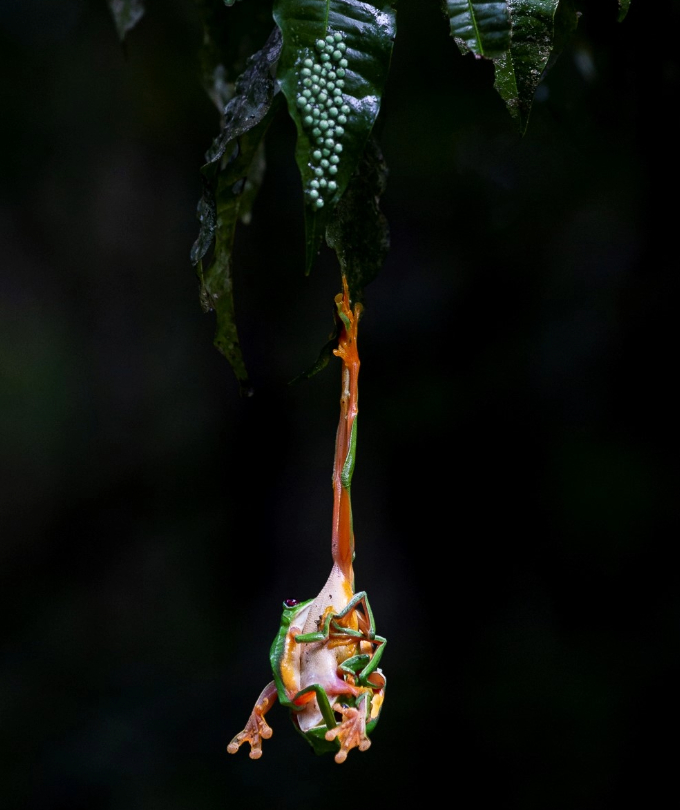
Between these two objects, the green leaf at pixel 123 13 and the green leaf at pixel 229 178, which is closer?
the green leaf at pixel 229 178

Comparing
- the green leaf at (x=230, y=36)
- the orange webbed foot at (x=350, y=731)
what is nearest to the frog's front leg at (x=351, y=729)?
the orange webbed foot at (x=350, y=731)

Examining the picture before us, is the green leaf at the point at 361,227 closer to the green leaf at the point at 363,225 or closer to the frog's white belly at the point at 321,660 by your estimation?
the green leaf at the point at 363,225

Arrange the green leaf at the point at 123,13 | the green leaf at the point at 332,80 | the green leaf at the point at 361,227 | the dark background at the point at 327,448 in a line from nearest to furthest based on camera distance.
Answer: the green leaf at the point at 332,80, the green leaf at the point at 361,227, the green leaf at the point at 123,13, the dark background at the point at 327,448

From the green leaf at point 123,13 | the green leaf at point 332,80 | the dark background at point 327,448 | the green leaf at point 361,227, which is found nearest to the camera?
the green leaf at point 332,80

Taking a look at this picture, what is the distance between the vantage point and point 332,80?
0.48 meters

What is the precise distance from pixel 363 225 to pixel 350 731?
333 mm

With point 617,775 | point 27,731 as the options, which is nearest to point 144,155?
point 27,731

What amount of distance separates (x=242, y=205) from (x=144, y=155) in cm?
129

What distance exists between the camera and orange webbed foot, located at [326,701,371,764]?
502 mm

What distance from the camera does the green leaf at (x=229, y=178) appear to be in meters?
0.55

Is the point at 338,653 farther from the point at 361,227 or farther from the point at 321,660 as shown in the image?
the point at 361,227

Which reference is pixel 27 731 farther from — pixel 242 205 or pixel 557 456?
pixel 242 205

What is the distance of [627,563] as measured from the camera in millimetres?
1612

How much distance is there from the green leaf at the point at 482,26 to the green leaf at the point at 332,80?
0.14 ft
